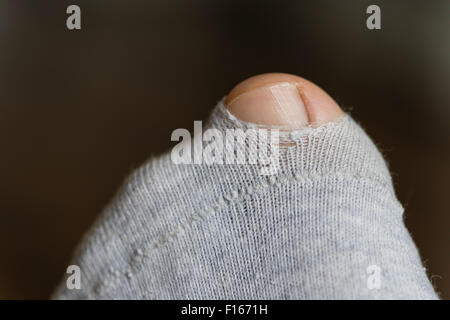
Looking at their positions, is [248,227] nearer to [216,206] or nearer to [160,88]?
[216,206]

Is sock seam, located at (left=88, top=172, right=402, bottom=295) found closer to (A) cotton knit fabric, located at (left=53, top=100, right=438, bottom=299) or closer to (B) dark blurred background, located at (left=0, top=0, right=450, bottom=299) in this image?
(A) cotton knit fabric, located at (left=53, top=100, right=438, bottom=299)

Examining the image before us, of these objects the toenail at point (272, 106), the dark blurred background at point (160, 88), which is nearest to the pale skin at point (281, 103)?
the toenail at point (272, 106)

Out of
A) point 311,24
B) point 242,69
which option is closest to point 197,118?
point 242,69

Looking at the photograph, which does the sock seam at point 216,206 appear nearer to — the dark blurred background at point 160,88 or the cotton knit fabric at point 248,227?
the cotton knit fabric at point 248,227

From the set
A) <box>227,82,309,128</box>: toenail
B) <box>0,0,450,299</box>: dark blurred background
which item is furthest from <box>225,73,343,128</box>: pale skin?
<box>0,0,450,299</box>: dark blurred background
